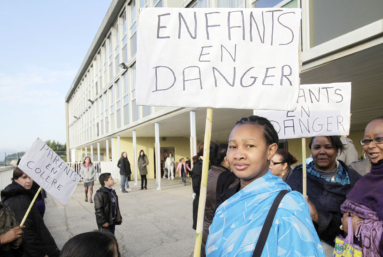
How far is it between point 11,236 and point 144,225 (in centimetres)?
464

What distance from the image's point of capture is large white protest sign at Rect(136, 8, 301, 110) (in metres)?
1.78

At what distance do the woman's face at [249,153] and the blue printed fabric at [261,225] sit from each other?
0.24ft

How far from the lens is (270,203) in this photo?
4.05ft

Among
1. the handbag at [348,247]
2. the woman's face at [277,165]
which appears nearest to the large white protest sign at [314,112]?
the woman's face at [277,165]

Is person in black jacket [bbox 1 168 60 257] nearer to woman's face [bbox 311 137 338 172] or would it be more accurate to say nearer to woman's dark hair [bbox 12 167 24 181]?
woman's dark hair [bbox 12 167 24 181]

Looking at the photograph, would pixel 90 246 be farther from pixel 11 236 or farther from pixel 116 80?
pixel 116 80

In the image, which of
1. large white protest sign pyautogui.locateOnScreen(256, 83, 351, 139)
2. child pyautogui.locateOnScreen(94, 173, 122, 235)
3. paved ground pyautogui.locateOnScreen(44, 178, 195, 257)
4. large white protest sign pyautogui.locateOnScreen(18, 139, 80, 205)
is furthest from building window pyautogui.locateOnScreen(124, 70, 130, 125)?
large white protest sign pyautogui.locateOnScreen(256, 83, 351, 139)

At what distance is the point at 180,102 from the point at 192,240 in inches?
170

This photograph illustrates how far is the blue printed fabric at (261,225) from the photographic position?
1144 mm

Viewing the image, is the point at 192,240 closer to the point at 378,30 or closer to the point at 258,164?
the point at 258,164

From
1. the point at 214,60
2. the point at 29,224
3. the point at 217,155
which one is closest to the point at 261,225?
the point at 214,60

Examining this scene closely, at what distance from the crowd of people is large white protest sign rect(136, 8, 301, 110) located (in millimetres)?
278

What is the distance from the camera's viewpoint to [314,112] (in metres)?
2.92

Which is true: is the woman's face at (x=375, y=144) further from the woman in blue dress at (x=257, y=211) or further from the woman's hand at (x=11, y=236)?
the woman's hand at (x=11, y=236)
